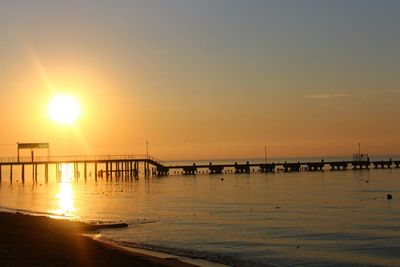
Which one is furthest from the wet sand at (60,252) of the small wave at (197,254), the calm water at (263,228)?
the calm water at (263,228)

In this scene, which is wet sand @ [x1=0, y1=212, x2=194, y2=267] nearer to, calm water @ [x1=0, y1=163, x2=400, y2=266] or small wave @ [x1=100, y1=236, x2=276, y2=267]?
small wave @ [x1=100, y1=236, x2=276, y2=267]

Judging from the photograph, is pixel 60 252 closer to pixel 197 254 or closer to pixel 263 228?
pixel 197 254

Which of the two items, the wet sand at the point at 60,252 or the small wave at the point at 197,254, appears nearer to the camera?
the wet sand at the point at 60,252

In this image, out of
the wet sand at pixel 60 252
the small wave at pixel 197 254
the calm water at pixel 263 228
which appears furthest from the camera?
the calm water at pixel 263 228

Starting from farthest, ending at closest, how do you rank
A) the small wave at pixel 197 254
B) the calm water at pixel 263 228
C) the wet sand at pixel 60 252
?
the calm water at pixel 263 228 → the small wave at pixel 197 254 → the wet sand at pixel 60 252

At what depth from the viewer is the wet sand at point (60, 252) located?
1691cm

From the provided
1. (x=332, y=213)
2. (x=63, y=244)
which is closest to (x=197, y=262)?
(x=63, y=244)

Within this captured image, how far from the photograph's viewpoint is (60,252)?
18.9 meters

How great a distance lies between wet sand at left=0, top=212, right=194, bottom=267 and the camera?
1691cm

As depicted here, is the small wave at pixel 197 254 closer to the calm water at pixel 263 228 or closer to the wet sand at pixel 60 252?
the calm water at pixel 263 228

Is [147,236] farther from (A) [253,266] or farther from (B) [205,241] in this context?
(A) [253,266]

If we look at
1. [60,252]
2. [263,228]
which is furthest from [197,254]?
[263,228]

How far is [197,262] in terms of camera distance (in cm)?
1981

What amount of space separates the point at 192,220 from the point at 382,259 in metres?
14.8
